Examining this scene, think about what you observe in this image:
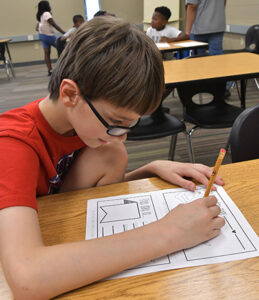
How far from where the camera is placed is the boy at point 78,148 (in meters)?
0.48

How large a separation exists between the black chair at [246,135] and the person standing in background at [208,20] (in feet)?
9.00

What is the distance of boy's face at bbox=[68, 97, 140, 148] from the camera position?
656 mm

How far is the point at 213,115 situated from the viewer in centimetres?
192

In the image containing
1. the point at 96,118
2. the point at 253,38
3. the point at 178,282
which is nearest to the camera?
the point at 178,282

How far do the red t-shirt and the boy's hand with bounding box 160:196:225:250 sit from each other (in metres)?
0.27

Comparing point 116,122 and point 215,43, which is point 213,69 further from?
point 215,43

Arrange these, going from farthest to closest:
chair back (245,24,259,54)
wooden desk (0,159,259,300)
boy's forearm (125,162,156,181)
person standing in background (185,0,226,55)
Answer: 1. chair back (245,24,259,54)
2. person standing in background (185,0,226,55)
3. boy's forearm (125,162,156,181)
4. wooden desk (0,159,259,300)

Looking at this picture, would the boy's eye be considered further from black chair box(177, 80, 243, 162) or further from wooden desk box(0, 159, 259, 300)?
black chair box(177, 80, 243, 162)

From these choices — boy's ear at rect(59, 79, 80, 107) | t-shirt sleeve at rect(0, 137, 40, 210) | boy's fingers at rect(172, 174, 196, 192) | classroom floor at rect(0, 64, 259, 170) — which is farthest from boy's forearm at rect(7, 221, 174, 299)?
classroom floor at rect(0, 64, 259, 170)

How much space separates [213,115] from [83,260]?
1.62 metres

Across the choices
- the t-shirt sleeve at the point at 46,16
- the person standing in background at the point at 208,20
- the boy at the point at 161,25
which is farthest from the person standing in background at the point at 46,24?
the person standing in background at the point at 208,20

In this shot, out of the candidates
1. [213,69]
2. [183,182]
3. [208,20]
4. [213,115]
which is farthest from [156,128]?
[208,20]

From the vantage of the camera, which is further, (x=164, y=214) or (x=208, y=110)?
(x=208, y=110)

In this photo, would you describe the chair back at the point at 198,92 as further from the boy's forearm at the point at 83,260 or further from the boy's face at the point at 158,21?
the boy's face at the point at 158,21
